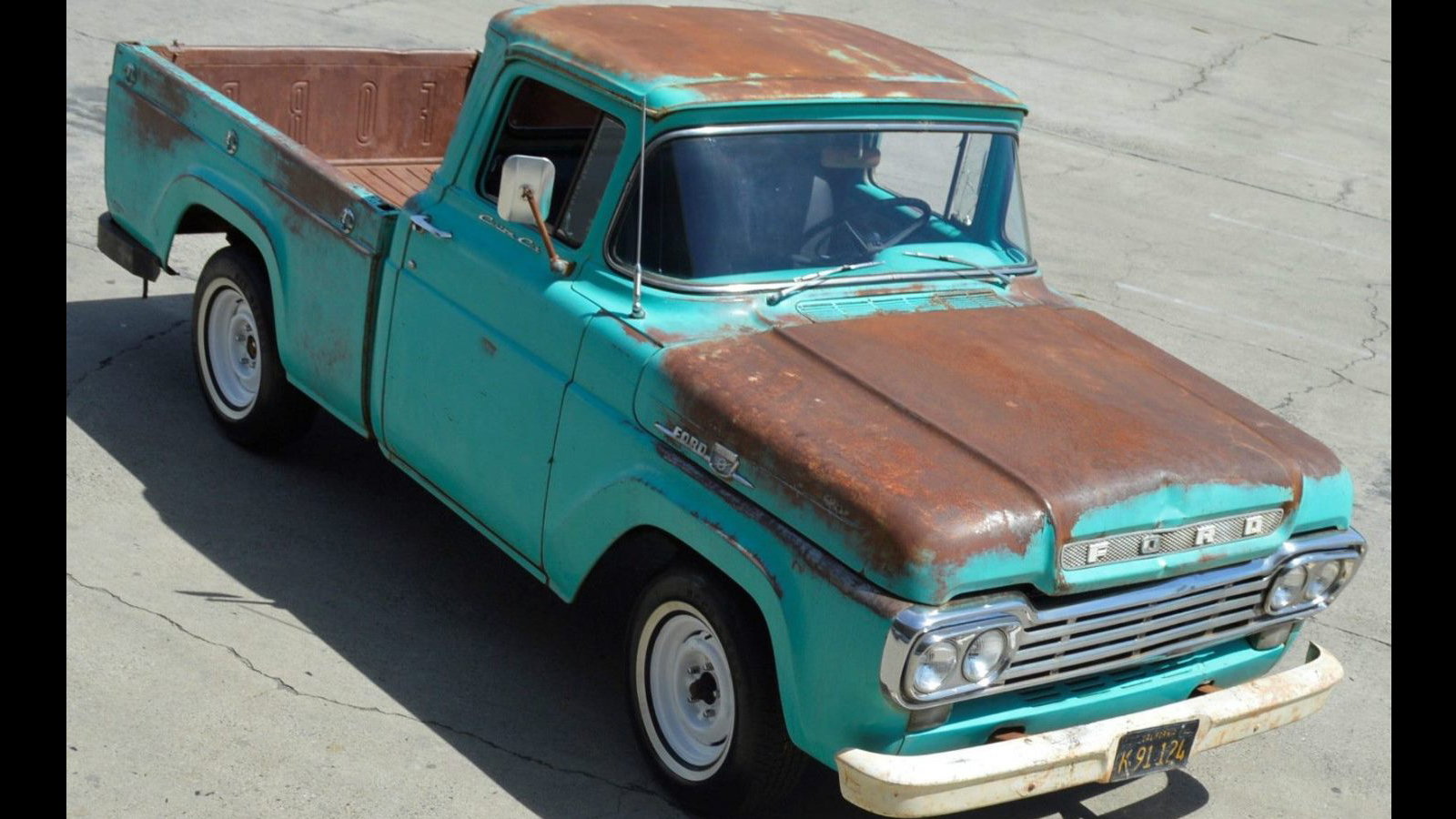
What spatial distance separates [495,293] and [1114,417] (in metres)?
1.95

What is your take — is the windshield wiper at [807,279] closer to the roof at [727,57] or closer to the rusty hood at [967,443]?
the rusty hood at [967,443]

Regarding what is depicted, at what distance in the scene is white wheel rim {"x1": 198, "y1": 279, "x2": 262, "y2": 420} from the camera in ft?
21.5

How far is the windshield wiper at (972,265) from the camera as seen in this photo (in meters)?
5.30

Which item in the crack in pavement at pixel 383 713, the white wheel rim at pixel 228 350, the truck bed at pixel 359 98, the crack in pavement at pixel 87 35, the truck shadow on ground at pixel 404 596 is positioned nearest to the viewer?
the crack in pavement at pixel 383 713

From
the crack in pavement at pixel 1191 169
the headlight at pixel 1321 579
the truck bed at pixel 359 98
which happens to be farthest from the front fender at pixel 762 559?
the crack in pavement at pixel 1191 169

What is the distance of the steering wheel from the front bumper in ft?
5.48

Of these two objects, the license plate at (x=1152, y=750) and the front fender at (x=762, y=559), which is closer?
the front fender at (x=762, y=559)

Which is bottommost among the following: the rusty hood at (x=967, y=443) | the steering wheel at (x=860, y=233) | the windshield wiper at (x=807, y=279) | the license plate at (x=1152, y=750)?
the license plate at (x=1152, y=750)

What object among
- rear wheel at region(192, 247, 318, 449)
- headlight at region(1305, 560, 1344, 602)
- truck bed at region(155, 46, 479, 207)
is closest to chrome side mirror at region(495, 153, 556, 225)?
rear wheel at region(192, 247, 318, 449)

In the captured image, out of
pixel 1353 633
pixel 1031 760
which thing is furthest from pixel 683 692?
pixel 1353 633

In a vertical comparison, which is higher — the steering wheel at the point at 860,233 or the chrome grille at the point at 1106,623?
the steering wheel at the point at 860,233

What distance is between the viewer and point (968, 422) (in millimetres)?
4461

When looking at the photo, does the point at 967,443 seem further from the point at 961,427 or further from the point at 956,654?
the point at 956,654
